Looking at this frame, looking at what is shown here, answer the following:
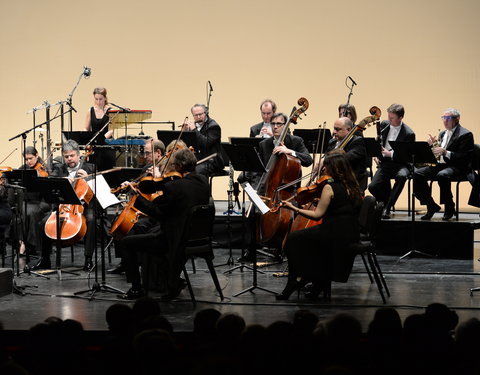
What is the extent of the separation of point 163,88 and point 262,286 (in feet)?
17.7

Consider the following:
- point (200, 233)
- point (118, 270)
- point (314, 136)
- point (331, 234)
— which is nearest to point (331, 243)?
point (331, 234)

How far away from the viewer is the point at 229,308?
5.38 meters

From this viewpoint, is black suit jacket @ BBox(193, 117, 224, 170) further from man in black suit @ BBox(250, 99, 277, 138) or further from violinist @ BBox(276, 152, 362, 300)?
violinist @ BBox(276, 152, 362, 300)

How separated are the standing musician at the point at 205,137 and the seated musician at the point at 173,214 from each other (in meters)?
2.32

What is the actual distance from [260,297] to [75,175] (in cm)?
252

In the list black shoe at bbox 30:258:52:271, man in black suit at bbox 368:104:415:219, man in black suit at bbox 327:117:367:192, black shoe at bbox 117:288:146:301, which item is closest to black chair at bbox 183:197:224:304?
black shoe at bbox 117:288:146:301

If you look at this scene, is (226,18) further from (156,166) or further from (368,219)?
(368,219)

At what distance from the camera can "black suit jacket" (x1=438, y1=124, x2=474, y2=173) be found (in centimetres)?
795

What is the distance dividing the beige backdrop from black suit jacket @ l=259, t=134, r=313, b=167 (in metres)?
3.08

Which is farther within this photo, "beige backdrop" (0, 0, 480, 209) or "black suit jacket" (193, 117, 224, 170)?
"beige backdrop" (0, 0, 480, 209)

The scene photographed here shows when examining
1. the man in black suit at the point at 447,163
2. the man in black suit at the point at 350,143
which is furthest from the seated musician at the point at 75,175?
the man in black suit at the point at 447,163

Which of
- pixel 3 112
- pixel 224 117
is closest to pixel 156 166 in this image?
pixel 224 117

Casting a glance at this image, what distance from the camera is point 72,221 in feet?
22.9

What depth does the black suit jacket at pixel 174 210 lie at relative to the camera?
553cm
